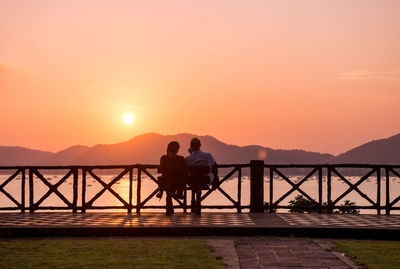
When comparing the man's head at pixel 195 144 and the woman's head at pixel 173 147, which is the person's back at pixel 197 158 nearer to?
the man's head at pixel 195 144

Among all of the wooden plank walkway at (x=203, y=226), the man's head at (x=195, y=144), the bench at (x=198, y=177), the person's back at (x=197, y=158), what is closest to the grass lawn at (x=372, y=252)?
the wooden plank walkway at (x=203, y=226)

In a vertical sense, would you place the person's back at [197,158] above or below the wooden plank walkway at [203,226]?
above

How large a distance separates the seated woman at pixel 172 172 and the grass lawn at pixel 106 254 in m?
3.36

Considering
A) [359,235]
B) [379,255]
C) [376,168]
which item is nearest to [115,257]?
[379,255]

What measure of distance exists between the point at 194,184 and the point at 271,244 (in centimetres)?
396

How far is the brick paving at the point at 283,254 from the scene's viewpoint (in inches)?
300

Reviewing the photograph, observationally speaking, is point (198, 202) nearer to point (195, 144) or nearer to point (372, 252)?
point (195, 144)

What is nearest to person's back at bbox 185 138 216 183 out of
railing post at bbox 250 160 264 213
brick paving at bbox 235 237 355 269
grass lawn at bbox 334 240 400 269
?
railing post at bbox 250 160 264 213

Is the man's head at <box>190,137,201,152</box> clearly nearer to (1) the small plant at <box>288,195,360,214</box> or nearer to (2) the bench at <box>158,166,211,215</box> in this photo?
(2) the bench at <box>158,166,211,215</box>

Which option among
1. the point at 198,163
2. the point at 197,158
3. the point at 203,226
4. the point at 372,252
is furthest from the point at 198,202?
the point at 372,252

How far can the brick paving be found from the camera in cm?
762

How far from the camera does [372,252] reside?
8773 millimetres

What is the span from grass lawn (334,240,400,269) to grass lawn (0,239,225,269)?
1.87 m

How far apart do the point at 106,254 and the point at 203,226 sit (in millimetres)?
2839
